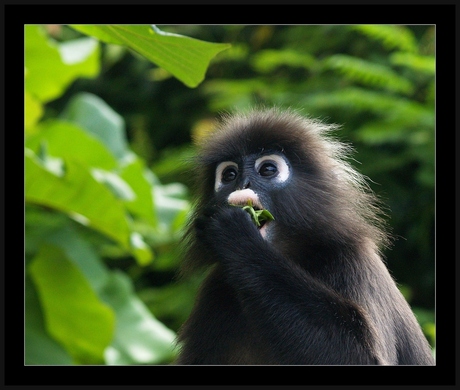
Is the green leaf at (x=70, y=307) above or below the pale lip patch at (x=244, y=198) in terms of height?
below

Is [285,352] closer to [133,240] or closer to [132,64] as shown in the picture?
[133,240]

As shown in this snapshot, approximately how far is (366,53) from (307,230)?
5.20 metres

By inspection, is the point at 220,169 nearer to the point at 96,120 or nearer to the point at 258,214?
the point at 258,214

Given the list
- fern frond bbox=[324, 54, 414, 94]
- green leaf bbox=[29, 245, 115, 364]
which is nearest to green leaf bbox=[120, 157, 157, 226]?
green leaf bbox=[29, 245, 115, 364]

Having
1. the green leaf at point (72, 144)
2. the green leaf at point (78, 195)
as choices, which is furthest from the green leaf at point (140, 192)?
the green leaf at point (78, 195)

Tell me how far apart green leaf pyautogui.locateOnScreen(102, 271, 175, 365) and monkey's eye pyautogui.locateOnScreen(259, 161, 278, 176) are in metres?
3.13

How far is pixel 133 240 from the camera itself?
5.33 m

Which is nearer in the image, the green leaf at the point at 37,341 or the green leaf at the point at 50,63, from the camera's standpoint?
the green leaf at the point at 37,341

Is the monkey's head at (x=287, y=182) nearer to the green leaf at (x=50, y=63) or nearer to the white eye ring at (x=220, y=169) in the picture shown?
the white eye ring at (x=220, y=169)

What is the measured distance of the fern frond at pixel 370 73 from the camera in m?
6.59

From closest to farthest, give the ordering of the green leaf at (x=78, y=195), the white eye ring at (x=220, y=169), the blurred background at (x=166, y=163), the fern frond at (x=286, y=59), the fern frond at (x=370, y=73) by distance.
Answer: the white eye ring at (x=220, y=169) < the green leaf at (x=78, y=195) < the blurred background at (x=166, y=163) < the fern frond at (x=370, y=73) < the fern frond at (x=286, y=59)

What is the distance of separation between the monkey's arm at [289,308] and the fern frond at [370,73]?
3.89 metres

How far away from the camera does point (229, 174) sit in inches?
129

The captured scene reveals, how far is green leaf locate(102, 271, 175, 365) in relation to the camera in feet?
19.9
